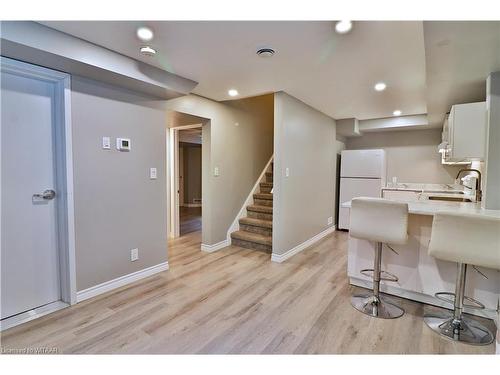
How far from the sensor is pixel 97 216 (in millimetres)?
2551

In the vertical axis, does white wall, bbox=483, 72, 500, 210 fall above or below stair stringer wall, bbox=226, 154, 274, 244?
above

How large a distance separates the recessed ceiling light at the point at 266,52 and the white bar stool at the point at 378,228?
4.87ft

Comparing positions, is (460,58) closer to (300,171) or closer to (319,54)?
(319,54)

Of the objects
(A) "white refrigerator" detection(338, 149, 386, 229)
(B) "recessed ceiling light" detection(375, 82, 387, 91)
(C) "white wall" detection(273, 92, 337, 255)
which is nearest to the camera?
(B) "recessed ceiling light" detection(375, 82, 387, 91)

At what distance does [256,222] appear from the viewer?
432cm

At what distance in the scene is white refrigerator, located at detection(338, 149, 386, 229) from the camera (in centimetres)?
502

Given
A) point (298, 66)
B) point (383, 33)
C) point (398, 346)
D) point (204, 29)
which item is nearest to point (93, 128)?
point (204, 29)

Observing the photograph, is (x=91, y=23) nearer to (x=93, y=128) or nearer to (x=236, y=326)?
(x=93, y=128)

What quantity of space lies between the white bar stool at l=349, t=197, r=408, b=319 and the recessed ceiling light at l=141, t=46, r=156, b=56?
2169 mm

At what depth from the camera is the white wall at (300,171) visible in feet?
11.5

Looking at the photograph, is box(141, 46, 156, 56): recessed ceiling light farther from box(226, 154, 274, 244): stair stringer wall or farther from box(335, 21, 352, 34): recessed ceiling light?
box(226, 154, 274, 244): stair stringer wall

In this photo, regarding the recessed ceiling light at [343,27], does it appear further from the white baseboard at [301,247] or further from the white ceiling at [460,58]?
the white baseboard at [301,247]

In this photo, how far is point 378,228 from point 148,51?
2.44 meters

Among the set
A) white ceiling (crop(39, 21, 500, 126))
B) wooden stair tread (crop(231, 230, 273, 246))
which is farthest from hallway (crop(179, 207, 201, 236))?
white ceiling (crop(39, 21, 500, 126))
